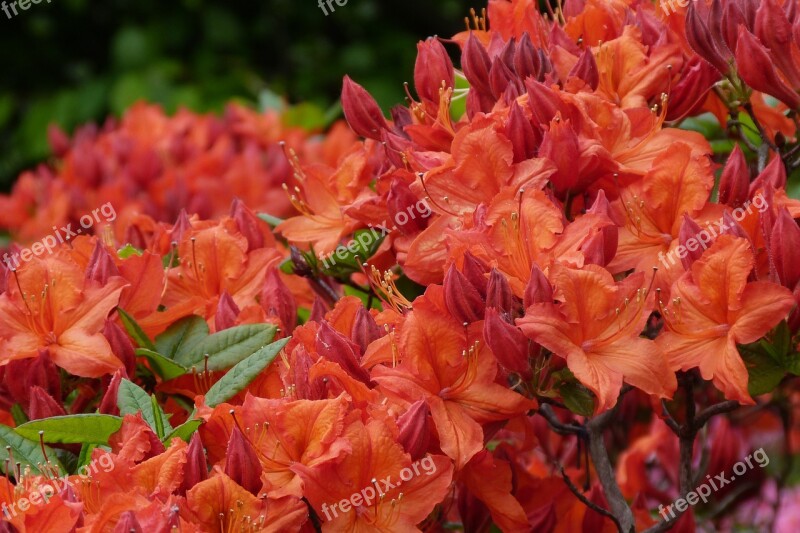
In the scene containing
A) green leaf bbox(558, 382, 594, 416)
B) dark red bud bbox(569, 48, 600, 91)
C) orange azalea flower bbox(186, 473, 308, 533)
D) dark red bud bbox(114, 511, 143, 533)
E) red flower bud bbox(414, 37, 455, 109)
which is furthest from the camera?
red flower bud bbox(414, 37, 455, 109)

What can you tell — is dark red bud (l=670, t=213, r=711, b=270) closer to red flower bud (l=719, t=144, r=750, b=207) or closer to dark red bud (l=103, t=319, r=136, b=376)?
red flower bud (l=719, t=144, r=750, b=207)

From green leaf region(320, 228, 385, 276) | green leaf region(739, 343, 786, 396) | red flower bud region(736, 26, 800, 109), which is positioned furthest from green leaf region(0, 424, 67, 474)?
red flower bud region(736, 26, 800, 109)

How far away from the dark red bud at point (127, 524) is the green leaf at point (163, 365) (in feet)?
1.19

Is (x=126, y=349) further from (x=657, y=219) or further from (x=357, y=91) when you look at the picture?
(x=657, y=219)

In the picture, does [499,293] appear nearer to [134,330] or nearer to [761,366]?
[761,366]

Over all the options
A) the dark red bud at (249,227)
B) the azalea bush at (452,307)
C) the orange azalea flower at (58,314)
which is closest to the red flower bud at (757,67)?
the azalea bush at (452,307)

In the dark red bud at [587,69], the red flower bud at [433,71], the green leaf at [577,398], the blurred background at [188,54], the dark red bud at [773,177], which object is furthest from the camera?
the blurred background at [188,54]

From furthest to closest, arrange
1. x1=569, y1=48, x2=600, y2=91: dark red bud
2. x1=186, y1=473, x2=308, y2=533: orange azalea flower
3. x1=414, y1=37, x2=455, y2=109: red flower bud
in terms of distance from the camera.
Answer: x1=414, y1=37, x2=455, y2=109: red flower bud
x1=569, y1=48, x2=600, y2=91: dark red bud
x1=186, y1=473, x2=308, y2=533: orange azalea flower

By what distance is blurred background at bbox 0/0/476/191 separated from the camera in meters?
5.40

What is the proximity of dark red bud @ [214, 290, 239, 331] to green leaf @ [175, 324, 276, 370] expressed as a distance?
0.04 m

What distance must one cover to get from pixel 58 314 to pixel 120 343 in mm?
90

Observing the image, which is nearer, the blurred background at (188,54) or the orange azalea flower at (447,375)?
the orange azalea flower at (447,375)

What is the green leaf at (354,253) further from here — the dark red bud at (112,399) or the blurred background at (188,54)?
the blurred background at (188,54)

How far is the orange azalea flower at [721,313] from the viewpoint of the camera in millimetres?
1148
